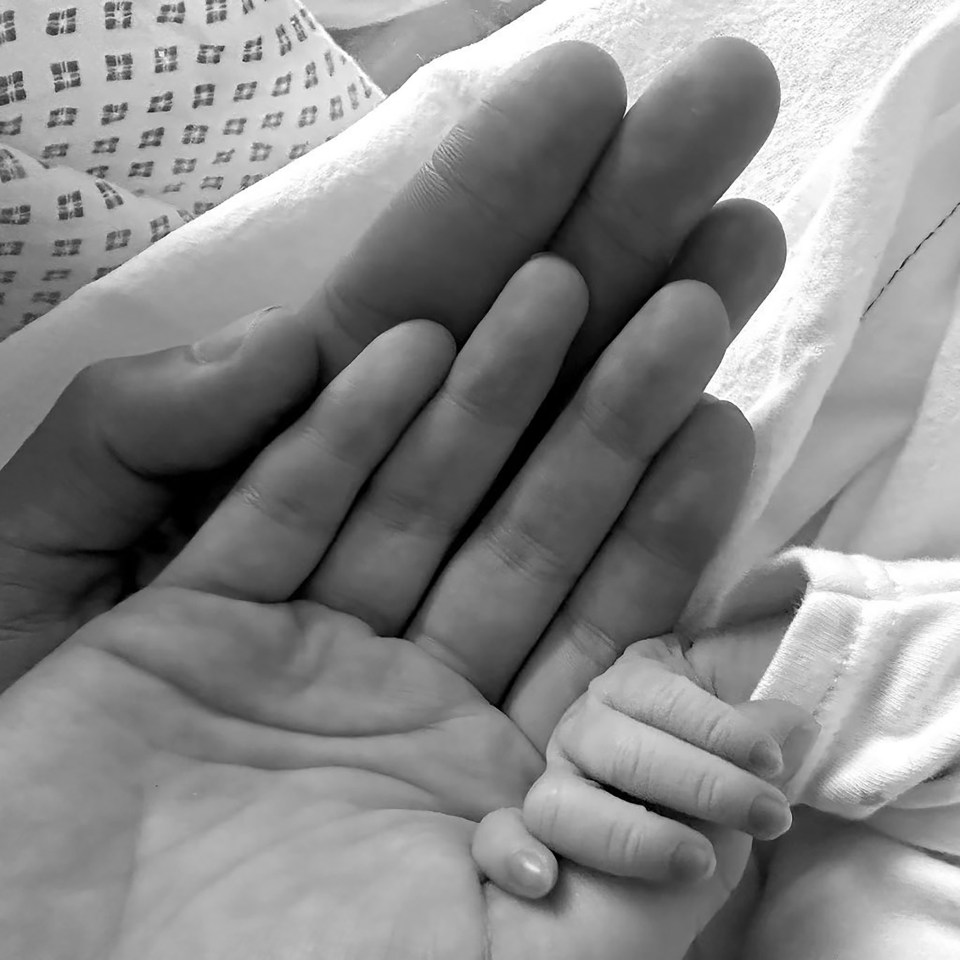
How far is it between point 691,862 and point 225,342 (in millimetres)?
318

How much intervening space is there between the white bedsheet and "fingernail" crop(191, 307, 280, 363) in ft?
0.27

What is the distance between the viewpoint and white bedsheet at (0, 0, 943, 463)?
1.82 feet

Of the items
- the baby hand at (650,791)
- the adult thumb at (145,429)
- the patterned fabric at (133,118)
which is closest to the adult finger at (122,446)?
the adult thumb at (145,429)

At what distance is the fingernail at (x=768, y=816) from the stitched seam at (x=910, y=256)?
1.00ft

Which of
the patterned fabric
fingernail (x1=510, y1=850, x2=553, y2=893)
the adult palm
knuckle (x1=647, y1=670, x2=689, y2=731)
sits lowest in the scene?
the adult palm

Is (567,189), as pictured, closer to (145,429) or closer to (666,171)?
(666,171)

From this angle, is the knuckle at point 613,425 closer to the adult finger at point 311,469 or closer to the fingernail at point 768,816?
the adult finger at point 311,469

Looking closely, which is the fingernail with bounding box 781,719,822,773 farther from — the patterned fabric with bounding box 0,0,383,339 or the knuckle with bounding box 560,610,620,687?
the patterned fabric with bounding box 0,0,383,339

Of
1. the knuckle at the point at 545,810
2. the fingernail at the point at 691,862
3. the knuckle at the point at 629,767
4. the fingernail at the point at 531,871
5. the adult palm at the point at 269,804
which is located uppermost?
the knuckle at the point at 629,767

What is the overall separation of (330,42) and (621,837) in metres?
0.58

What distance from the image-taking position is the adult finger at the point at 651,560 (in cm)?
48

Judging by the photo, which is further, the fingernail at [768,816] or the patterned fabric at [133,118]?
the patterned fabric at [133,118]

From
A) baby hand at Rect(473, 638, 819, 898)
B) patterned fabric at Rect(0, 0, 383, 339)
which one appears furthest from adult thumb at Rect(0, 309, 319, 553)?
baby hand at Rect(473, 638, 819, 898)

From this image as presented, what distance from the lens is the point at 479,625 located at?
50cm
